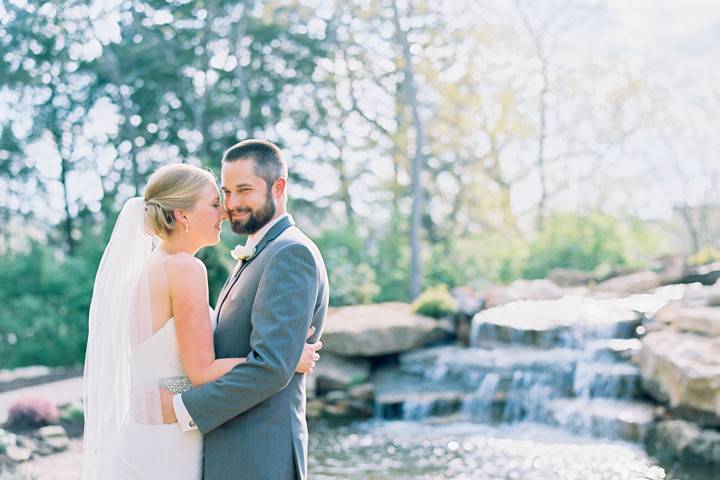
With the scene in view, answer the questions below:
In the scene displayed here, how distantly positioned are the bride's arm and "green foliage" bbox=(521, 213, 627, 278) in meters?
16.4

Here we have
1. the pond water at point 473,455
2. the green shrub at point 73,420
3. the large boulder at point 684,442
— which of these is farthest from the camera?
the green shrub at point 73,420

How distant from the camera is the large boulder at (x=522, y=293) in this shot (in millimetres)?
13203

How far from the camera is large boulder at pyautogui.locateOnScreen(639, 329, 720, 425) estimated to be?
8.15m

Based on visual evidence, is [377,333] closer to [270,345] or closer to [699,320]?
[699,320]

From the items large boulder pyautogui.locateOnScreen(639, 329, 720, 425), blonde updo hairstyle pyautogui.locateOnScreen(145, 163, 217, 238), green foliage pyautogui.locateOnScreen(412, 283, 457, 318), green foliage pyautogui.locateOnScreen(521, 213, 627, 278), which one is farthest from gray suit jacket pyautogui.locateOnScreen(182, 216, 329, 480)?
green foliage pyautogui.locateOnScreen(521, 213, 627, 278)

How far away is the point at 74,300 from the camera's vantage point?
14164 millimetres

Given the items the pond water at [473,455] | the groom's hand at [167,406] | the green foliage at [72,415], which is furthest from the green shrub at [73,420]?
the groom's hand at [167,406]

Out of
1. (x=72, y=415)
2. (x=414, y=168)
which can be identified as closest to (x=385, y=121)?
(x=414, y=168)

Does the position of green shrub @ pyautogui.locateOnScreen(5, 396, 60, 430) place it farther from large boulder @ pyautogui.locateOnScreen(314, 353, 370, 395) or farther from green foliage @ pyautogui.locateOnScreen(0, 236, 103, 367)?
green foliage @ pyautogui.locateOnScreen(0, 236, 103, 367)

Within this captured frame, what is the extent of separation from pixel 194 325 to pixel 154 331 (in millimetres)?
179

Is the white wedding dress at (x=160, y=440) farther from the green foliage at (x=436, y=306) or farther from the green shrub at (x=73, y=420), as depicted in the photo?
the green foliage at (x=436, y=306)

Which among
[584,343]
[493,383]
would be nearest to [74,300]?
[493,383]

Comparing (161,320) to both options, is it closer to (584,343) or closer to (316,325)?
(316,325)

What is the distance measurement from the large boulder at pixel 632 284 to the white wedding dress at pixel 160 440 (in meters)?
12.3
